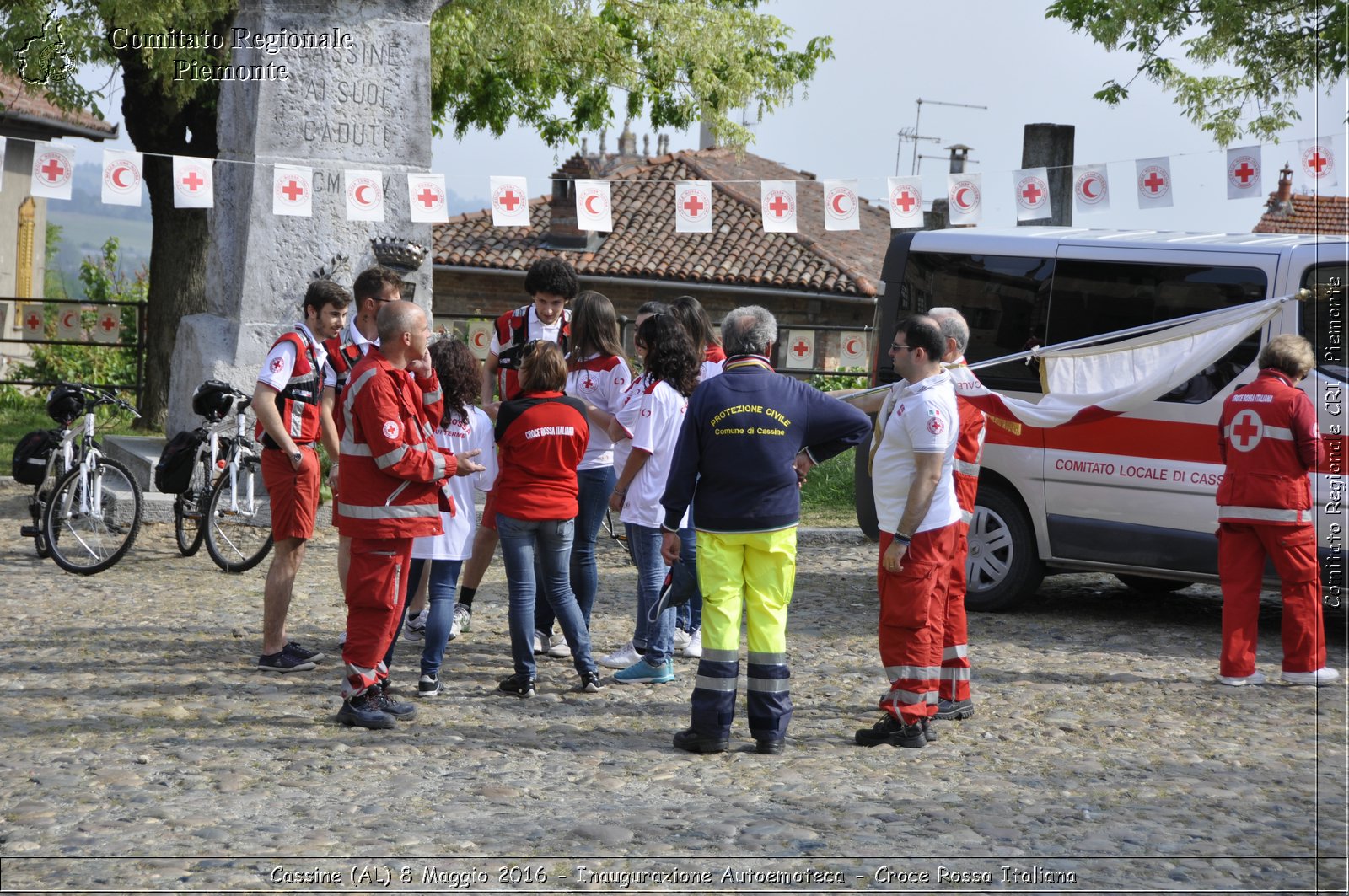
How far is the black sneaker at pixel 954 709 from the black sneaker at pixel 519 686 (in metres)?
1.89

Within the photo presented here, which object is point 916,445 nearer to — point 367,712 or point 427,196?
point 367,712

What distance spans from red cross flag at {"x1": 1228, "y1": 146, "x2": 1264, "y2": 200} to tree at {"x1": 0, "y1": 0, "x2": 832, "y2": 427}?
9255 mm

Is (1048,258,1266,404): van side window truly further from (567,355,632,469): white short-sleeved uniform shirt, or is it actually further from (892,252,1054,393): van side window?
(567,355,632,469): white short-sleeved uniform shirt

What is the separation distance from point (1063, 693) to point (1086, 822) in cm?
211

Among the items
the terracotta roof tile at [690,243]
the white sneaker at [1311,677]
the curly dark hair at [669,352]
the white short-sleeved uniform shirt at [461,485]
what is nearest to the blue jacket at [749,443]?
the curly dark hair at [669,352]

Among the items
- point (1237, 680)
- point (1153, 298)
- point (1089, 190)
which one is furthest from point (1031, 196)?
point (1237, 680)

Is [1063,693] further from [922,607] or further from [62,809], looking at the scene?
[62,809]

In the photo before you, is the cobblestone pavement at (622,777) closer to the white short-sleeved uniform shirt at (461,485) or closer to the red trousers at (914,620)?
the red trousers at (914,620)

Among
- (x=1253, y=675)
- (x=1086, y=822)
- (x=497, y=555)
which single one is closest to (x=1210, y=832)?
(x=1086, y=822)

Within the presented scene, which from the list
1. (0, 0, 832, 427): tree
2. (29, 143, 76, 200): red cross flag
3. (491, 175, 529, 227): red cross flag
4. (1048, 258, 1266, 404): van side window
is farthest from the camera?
(0, 0, 832, 427): tree

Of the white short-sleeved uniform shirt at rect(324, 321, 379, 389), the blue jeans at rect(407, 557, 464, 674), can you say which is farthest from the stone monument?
the blue jeans at rect(407, 557, 464, 674)

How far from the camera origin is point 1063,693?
23.8ft

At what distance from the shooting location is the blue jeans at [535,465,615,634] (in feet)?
23.5

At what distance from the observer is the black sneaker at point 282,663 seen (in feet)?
23.2
